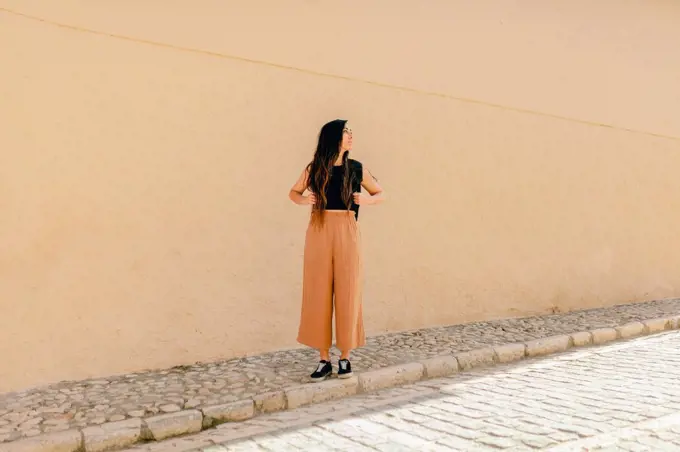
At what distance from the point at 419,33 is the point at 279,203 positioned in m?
2.70

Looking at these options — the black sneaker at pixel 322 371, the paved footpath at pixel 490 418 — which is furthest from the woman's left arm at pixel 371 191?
the paved footpath at pixel 490 418

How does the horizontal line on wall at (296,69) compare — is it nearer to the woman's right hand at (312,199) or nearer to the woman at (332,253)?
the woman at (332,253)

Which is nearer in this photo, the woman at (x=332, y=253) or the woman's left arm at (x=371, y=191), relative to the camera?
the woman at (x=332, y=253)

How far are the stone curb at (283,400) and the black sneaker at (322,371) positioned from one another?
0.32 ft

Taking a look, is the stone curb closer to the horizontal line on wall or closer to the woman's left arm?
the woman's left arm

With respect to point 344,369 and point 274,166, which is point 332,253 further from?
point 274,166

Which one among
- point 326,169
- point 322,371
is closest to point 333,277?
point 322,371

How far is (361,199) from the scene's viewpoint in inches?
190

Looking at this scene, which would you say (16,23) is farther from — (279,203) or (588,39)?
(588,39)

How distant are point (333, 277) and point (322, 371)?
74 centimetres

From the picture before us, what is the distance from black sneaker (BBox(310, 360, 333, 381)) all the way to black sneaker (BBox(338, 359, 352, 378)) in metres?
0.09

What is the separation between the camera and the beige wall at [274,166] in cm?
473

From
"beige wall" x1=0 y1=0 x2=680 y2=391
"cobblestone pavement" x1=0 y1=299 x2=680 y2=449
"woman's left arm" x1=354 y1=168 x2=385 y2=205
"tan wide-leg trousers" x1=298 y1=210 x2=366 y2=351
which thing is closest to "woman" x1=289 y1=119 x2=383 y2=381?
"tan wide-leg trousers" x1=298 y1=210 x2=366 y2=351

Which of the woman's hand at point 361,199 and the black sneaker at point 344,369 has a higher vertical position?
the woman's hand at point 361,199
